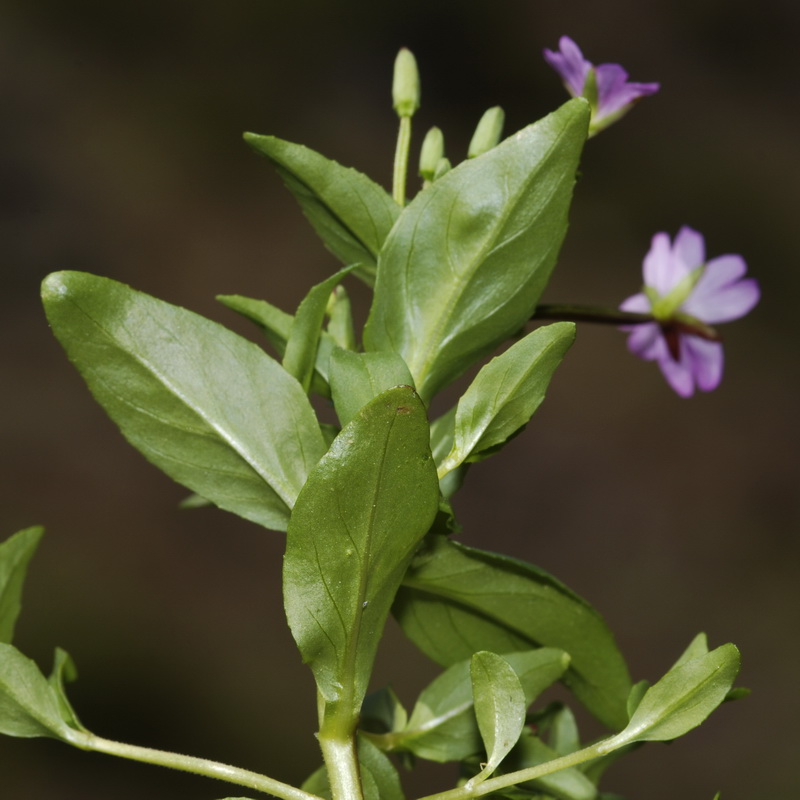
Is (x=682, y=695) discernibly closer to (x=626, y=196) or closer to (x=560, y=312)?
(x=560, y=312)

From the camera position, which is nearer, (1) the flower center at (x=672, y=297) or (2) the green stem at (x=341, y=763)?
(2) the green stem at (x=341, y=763)

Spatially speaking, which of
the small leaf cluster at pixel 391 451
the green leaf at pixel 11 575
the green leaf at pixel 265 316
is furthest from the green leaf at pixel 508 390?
the green leaf at pixel 11 575

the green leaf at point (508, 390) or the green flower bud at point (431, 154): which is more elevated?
the green flower bud at point (431, 154)

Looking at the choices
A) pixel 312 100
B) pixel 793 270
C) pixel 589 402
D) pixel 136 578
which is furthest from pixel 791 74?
Answer: pixel 136 578

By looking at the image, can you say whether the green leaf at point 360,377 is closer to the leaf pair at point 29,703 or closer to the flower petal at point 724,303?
the leaf pair at point 29,703

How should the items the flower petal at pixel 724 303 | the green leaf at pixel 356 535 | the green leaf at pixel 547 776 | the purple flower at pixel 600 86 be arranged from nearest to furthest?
the green leaf at pixel 356 535 → the green leaf at pixel 547 776 → the purple flower at pixel 600 86 → the flower petal at pixel 724 303

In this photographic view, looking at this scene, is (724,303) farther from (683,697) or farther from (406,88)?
(683,697)

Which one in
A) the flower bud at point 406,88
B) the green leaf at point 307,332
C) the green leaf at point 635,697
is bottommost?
the green leaf at point 635,697

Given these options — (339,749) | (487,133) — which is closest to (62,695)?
(339,749)
